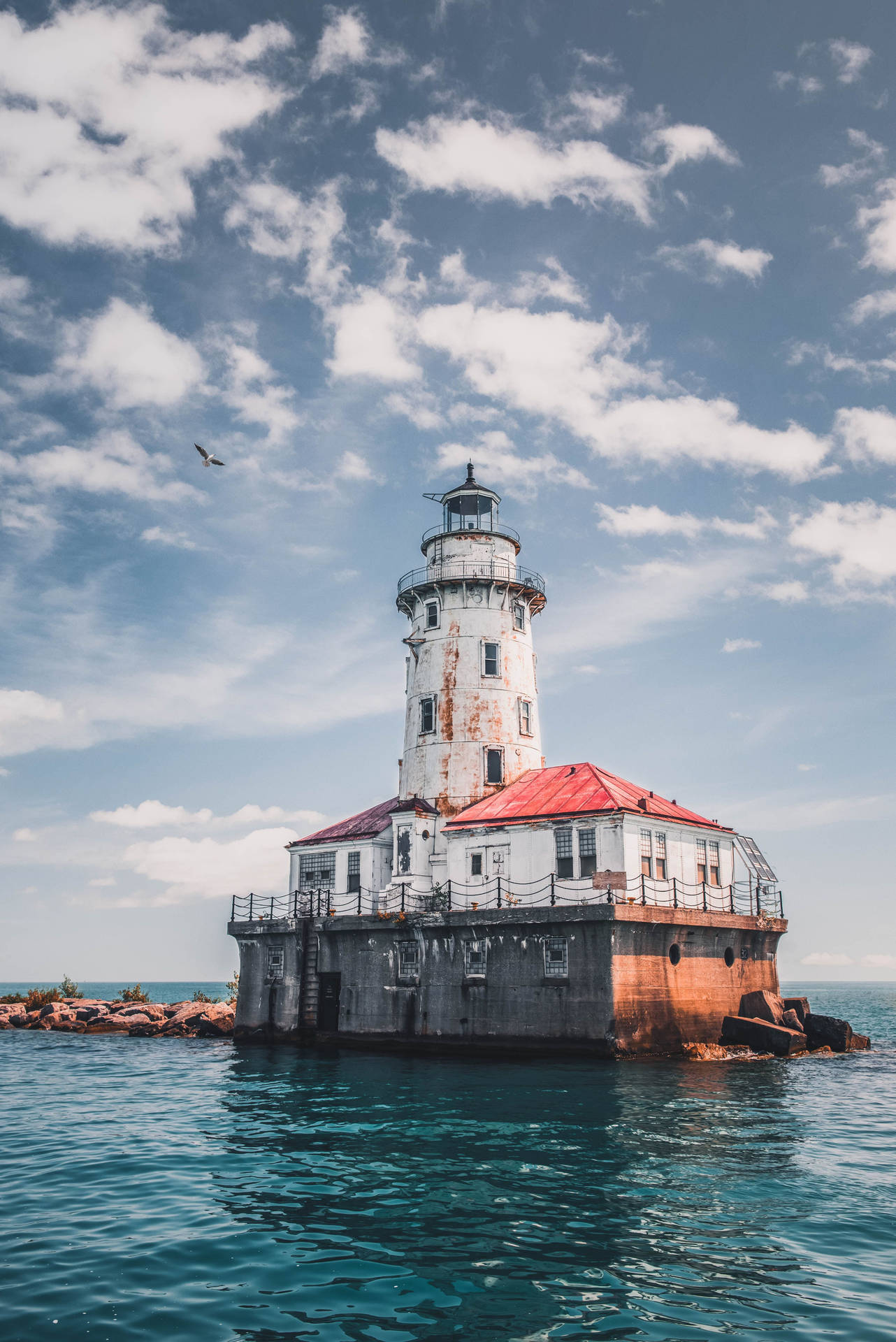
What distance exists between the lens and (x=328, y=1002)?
3650cm

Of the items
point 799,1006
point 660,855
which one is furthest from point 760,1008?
point 660,855

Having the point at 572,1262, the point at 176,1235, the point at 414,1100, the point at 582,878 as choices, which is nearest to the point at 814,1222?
the point at 572,1262

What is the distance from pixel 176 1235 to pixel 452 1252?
372 centimetres

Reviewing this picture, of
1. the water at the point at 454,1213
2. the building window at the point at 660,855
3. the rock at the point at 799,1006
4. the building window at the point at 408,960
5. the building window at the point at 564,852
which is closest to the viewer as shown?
the water at the point at 454,1213

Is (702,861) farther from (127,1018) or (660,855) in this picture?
(127,1018)

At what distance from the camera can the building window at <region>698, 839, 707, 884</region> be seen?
3541 centimetres

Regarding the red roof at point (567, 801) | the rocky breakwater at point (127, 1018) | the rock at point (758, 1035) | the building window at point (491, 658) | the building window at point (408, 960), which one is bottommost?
the rocky breakwater at point (127, 1018)

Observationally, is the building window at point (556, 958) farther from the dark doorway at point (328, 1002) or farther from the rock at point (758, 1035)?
the dark doorway at point (328, 1002)

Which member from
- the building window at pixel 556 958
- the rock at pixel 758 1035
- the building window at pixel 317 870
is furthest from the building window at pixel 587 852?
the building window at pixel 317 870

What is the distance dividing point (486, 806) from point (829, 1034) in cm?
1532

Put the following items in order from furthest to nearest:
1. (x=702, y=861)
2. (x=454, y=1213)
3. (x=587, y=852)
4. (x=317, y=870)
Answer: (x=317, y=870) < (x=702, y=861) < (x=587, y=852) < (x=454, y=1213)

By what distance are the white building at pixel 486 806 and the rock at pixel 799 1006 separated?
193 inches

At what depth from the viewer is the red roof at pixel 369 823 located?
38312mm

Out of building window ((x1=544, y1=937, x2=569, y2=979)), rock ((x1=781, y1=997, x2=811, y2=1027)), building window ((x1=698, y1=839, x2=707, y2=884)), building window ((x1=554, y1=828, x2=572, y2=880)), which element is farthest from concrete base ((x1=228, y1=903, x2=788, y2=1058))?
building window ((x1=554, y1=828, x2=572, y2=880))
